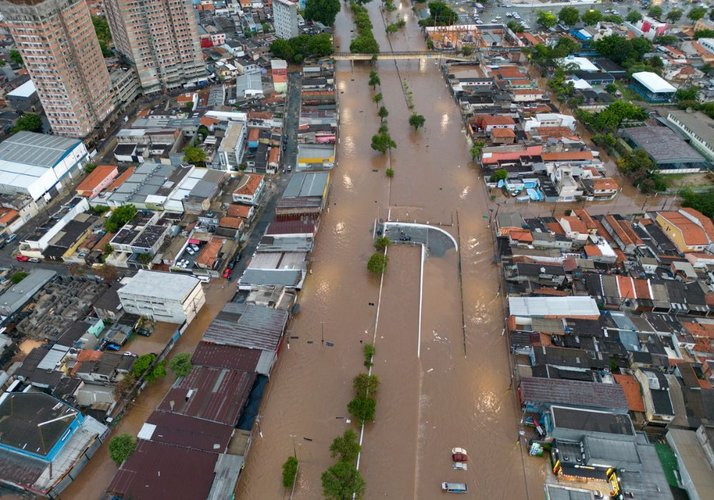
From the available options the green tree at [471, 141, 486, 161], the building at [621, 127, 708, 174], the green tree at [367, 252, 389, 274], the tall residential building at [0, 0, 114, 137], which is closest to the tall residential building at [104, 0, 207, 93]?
the tall residential building at [0, 0, 114, 137]

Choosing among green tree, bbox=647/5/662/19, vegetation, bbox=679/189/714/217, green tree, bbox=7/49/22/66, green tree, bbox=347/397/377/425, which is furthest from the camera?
green tree, bbox=647/5/662/19

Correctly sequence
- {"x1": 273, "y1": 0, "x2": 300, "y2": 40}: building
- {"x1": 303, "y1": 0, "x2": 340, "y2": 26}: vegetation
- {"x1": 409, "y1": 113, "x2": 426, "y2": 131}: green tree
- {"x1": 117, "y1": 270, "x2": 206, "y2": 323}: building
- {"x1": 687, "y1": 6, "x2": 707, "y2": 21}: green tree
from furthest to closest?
{"x1": 303, "y1": 0, "x2": 340, "y2": 26}: vegetation < {"x1": 687, "y1": 6, "x2": 707, "y2": 21}: green tree < {"x1": 273, "y1": 0, "x2": 300, "y2": 40}: building < {"x1": 409, "y1": 113, "x2": 426, "y2": 131}: green tree < {"x1": 117, "y1": 270, "x2": 206, "y2": 323}: building

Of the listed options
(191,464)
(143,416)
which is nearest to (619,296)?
(191,464)

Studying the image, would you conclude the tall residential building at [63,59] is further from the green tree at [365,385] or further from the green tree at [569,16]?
the green tree at [569,16]

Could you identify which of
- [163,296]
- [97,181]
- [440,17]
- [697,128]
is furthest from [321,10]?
[163,296]

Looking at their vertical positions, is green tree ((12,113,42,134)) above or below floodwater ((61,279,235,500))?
above

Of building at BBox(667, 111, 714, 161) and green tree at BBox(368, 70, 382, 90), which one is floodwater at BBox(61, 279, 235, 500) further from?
building at BBox(667, 111, 714, 161)
